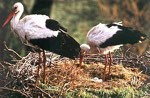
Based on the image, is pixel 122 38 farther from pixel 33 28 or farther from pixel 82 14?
pixel 82 14

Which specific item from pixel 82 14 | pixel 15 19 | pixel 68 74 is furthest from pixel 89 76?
pixel 82 14

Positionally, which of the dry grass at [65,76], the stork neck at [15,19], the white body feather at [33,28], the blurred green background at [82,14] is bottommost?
the dry grass at [65,76]

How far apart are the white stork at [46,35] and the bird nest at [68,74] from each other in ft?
0.68

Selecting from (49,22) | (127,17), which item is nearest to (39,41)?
(49,22)

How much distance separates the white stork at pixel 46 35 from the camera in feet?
13.3

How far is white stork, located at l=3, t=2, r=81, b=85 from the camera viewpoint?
160 inches

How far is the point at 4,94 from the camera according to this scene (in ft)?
13.6

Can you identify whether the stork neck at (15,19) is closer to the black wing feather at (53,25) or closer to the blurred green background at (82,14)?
the black wing feather at (53,25)

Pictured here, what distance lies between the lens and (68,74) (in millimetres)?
4246

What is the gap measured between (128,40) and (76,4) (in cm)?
340

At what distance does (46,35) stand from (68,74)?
37cm

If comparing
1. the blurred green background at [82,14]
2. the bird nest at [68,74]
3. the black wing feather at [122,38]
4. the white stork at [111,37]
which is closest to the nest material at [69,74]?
the bird nest at [68,74]

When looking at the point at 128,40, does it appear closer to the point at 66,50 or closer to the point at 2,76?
the point at 66,50

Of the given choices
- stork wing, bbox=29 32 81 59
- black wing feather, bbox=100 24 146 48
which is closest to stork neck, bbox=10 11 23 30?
stork wing, bbox=29 32 81 59
